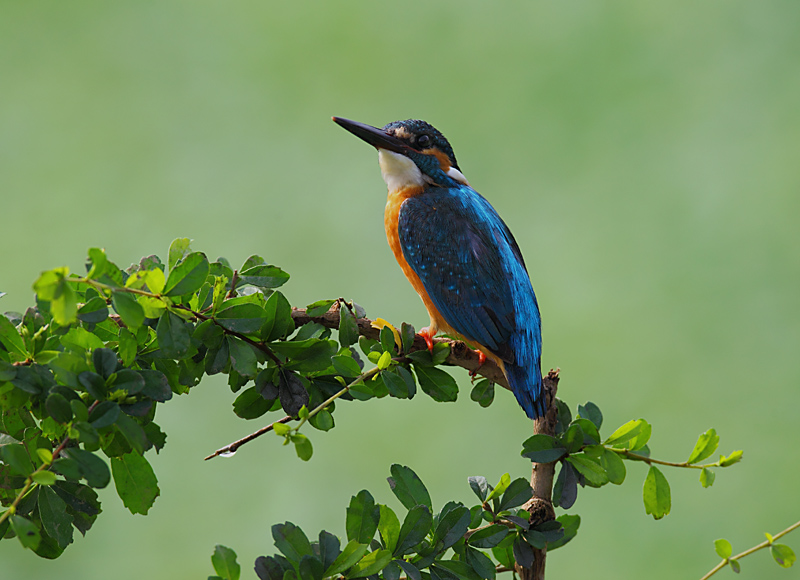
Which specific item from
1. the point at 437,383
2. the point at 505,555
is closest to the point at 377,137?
the point at 437,383

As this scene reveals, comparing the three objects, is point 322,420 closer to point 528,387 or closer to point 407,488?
point 407,488

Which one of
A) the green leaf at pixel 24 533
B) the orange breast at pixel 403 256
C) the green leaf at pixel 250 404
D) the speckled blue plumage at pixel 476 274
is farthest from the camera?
the orange breast at pixel 403 256

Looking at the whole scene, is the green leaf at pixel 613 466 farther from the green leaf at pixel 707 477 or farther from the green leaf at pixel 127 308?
the green leaf at pixel 127 308

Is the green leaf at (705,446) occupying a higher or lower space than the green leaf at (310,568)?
higher

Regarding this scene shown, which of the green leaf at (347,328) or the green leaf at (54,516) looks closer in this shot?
the green leaf at (54,516)

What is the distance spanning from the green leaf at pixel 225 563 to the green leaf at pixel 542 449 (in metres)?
0.42

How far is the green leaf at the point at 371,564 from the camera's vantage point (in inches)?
31.4

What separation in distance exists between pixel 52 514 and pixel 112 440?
0.11 meters

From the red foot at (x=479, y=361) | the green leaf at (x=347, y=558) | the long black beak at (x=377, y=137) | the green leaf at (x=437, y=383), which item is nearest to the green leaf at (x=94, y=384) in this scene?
the green leaf at (x=347, y=558)

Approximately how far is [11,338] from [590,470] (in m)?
0.74

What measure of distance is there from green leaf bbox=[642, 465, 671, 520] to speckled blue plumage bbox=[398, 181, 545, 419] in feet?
0.67

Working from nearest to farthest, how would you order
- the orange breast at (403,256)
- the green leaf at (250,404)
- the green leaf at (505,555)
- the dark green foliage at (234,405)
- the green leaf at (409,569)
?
the dark green foliage at (234,405), the green leaf at (409,569), the green leaf at (250,404), the green leaf at (505,555), the orange breast at (403,256)

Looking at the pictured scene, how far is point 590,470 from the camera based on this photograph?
3.13 feet

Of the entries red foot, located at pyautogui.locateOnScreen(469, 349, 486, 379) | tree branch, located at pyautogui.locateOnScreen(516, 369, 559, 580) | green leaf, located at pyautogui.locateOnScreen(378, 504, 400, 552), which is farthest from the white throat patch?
green leaf, located at pyautogui.locateOnScreen(378, 504, 400, 552)
